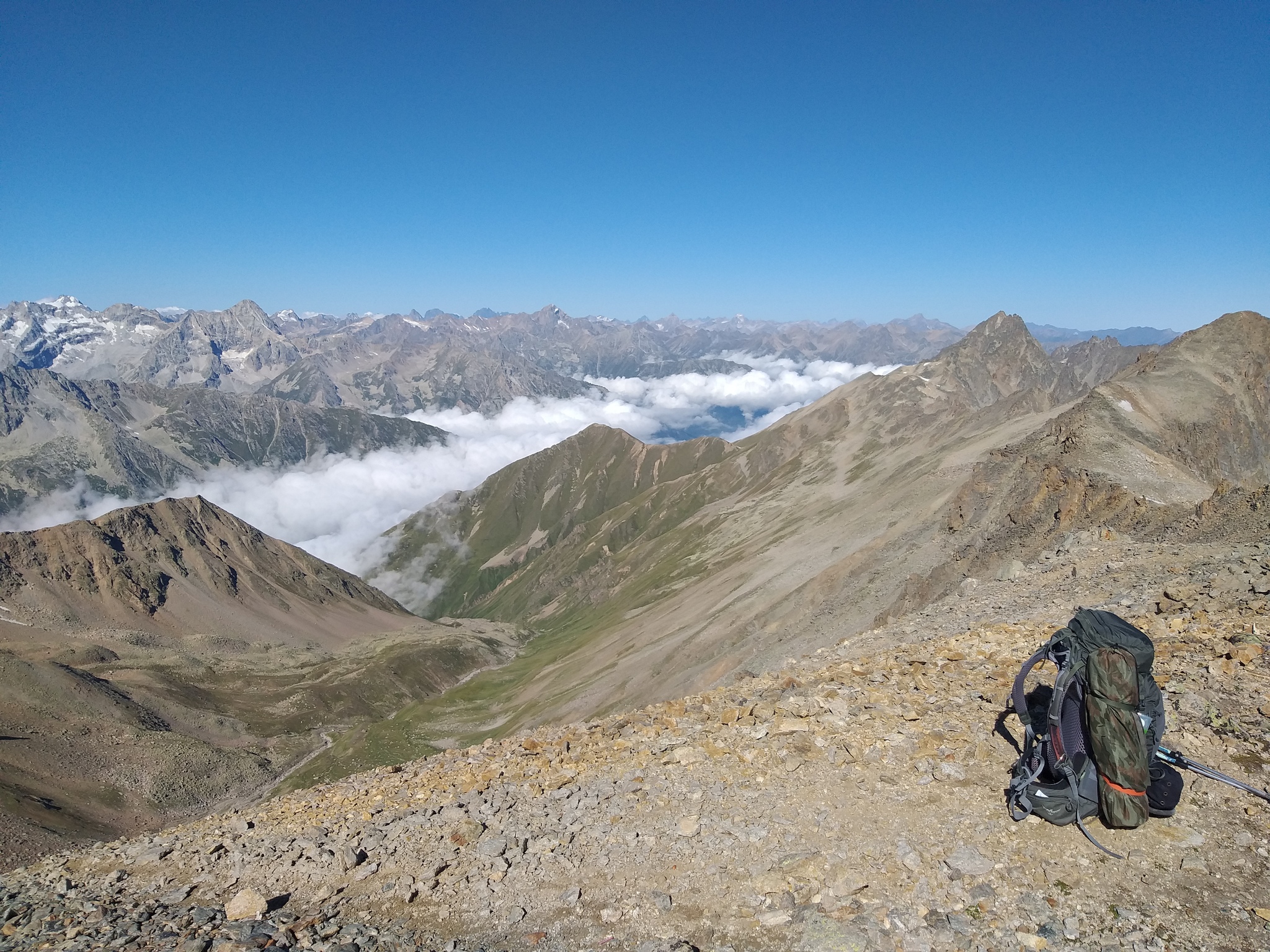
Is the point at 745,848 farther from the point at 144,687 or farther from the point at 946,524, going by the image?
the point at 144,687

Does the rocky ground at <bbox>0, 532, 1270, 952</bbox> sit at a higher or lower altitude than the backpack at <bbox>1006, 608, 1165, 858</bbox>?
lower

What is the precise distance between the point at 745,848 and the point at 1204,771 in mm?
7852

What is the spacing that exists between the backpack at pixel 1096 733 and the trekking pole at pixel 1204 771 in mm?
186

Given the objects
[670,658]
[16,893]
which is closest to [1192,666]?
[16,893]

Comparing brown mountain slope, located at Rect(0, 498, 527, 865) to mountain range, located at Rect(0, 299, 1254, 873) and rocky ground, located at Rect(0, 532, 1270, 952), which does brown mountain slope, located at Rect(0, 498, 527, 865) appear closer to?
mountain range, located at Rect(0, 299, 1254, 873)

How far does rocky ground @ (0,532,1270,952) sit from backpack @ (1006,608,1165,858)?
0.49 metres

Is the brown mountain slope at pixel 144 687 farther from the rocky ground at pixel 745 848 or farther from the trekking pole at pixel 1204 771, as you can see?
the trekking pole at pixel 1204 771

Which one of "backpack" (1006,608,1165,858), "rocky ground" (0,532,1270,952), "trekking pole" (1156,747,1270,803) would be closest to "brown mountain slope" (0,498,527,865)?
"rocky ground" (0,532,1270,952)

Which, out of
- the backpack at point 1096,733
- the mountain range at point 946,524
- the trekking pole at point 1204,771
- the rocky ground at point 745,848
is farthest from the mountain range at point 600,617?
the backpack at point 1096,733

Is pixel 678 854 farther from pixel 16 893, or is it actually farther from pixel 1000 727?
pixel 16 893

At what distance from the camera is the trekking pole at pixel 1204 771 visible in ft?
36.7

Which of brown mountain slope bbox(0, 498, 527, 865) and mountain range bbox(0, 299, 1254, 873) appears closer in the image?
mountain range bbox(0, 299, 1254, 873)

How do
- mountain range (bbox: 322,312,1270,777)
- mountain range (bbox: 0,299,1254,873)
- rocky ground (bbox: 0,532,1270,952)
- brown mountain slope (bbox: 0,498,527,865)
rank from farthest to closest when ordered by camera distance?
brown mountain slope (bbox: 0,498,527,865), mountain range (bbox: 0,299,1254,873), mountain range (bbox: 322,312,1270,777), rocky ground (bbox: 0,532,1270,952)

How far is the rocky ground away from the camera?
985 cm
